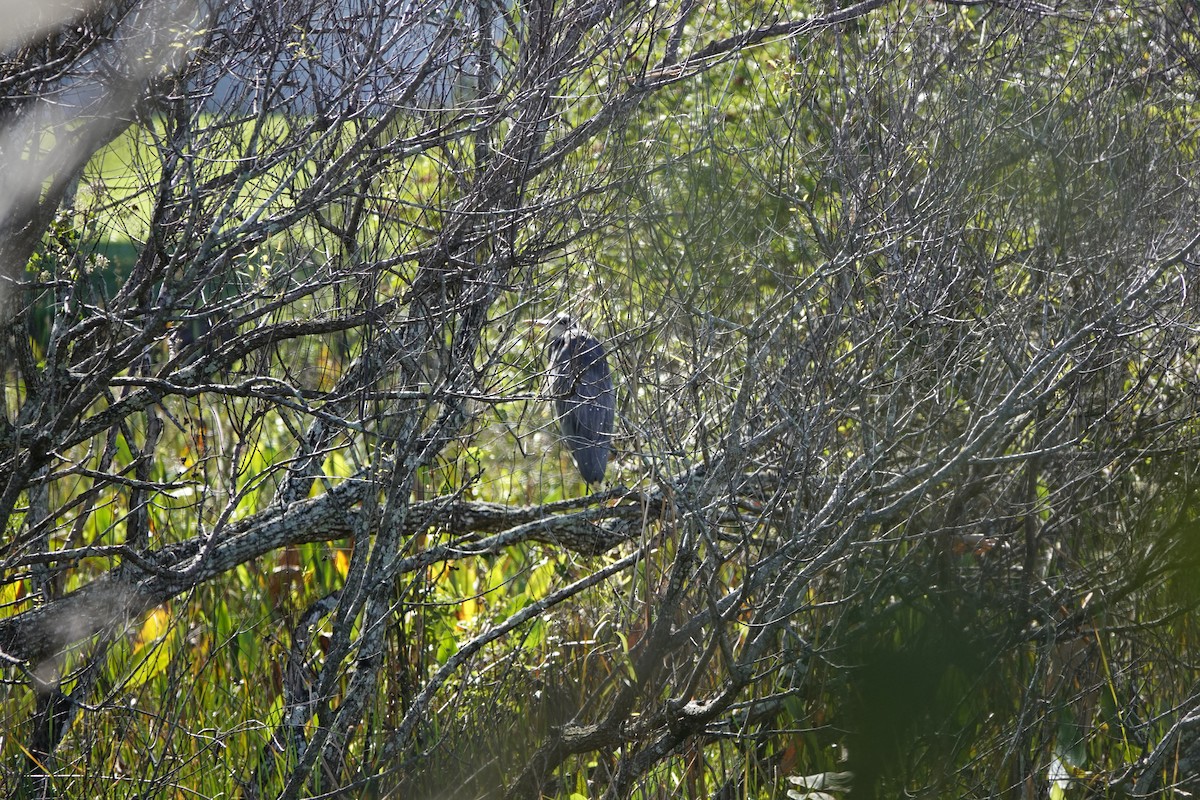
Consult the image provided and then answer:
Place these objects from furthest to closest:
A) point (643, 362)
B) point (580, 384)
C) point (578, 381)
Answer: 1. point (578, 381)
2. point (580, 384)
3. point (643, 362)

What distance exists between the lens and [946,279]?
3201 millimetres

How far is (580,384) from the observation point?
338 centimetres

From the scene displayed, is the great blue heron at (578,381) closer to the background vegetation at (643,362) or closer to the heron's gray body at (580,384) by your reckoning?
the heron's gray body at (580,384)

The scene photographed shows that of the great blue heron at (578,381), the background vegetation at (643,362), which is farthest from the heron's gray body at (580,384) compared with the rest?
the background vegetation at (643,362)

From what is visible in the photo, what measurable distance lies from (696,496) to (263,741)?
2021 millimetres

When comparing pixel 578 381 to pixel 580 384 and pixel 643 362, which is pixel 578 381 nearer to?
pixel 580 384

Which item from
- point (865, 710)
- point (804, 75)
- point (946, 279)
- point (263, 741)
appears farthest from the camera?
point (263, 741)

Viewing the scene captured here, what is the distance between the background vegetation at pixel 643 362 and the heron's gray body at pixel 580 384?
0.39 ft

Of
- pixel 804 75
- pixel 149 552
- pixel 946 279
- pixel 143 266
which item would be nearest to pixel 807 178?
pixel 804 75

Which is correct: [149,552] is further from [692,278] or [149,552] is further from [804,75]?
[804,75]

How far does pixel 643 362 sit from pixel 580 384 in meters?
0.33

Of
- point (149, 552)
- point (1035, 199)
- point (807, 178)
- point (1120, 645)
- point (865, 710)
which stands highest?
point (807, 178)

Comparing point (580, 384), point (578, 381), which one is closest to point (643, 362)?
point (580, 384)

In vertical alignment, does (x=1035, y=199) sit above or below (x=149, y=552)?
above
